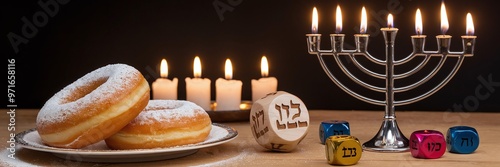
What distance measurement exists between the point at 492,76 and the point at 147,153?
46.9 inches

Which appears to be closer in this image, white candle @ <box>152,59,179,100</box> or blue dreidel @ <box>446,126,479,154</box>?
blue dreidel @ <box>446,126,479,154</box>

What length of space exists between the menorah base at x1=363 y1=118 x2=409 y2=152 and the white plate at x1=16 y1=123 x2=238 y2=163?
28cm

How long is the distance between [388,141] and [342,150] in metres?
0.23

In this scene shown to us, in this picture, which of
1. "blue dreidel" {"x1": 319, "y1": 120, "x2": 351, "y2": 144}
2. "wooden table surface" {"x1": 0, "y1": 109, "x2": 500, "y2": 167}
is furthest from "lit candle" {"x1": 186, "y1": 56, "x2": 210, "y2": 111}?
"blue dreidel" {"x1": 319, "y1": 120, "x2": 351, "y2": 144}

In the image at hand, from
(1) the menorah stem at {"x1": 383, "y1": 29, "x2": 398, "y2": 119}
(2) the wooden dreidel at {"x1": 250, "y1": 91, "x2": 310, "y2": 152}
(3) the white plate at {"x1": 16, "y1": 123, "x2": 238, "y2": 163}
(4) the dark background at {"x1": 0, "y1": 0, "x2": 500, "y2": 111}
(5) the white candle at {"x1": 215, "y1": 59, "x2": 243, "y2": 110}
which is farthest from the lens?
(4) the dark background at {"x1": 0, "y1": 0, "x2": 500, "y2": 111}

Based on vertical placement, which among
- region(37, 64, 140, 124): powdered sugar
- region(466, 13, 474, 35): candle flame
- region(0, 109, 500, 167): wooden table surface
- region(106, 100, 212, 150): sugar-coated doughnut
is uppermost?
region(466, 13, 474, 35): candle flame

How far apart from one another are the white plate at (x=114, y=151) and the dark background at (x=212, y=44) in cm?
76

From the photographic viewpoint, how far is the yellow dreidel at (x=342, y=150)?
1.52m

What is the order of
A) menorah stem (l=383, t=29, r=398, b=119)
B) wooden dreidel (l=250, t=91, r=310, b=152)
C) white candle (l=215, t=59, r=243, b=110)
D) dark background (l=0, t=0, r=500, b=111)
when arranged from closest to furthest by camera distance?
wooden dreidel (l=250, t=91, r=310, b=152) → menorah stem (l=383, t=29, r=398, b=119) → white candle (l=215, t=59, r=243, b=110) → dark background (l=0, t=0, r=500, b=111)

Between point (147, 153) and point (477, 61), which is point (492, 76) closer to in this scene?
point (477, 61)

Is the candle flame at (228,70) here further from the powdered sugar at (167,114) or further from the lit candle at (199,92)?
the powdered sugar at (167,114)

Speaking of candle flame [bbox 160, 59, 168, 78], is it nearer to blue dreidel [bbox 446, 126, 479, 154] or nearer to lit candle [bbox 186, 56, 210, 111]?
lit candle [bbox 186, 56, 210, 111]

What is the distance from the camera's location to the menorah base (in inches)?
66.8

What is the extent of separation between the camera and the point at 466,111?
7.86 feet
